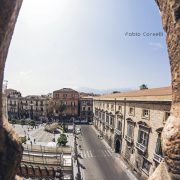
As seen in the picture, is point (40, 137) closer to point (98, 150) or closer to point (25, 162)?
point (98, 150)

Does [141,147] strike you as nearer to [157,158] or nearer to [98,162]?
[157,158]

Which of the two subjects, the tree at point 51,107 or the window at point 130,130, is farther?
the tree at point 51,107

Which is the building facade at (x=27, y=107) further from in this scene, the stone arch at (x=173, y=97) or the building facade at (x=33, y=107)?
the stone arch at (x=173, y=97)

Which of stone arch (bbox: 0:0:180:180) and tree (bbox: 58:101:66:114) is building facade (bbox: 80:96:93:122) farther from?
stone arch (bbox: 0:0:180:180)

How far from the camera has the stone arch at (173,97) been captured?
6.66 m

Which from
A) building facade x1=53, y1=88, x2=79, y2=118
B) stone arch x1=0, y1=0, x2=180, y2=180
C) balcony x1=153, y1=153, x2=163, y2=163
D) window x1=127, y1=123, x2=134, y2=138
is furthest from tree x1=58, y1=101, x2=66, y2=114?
stone arch x1=0, y1=0, x2=180, y2=180

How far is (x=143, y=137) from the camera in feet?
88.9

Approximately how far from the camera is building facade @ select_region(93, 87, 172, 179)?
23105 millimetres

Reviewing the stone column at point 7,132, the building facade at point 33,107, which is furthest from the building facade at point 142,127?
the building facade at point 33,107

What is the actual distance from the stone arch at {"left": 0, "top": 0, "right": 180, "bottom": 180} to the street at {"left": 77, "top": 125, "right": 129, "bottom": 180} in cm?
2143

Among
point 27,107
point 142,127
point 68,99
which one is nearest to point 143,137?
point 142,127

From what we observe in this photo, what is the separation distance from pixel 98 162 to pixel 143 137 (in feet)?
34.6

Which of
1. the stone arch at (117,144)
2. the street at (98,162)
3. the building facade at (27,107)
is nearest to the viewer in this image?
the street at (98,162)

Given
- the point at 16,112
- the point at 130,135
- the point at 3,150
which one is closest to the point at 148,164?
the point at 130,135
